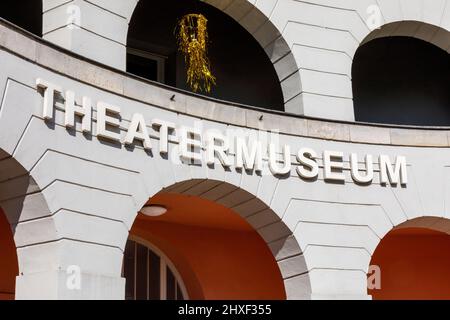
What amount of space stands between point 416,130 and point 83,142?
6.87 m

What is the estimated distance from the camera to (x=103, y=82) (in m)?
12.2

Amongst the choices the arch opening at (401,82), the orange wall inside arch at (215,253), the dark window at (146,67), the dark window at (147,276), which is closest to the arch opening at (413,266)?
the orange wall inside arch at (215,253)

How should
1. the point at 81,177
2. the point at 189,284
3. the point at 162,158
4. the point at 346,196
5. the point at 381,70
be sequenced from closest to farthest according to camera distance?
the point at 81,177, the point at 162,158, the point at 346,196, the point at 189,284, the point at 381,70

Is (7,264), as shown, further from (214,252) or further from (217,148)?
(217,148)

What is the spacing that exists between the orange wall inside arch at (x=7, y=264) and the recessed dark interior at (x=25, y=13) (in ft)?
13.2

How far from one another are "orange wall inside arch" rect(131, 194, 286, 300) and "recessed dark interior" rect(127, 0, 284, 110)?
2.77m

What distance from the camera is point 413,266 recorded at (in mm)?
19391

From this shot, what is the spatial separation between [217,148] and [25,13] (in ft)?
18.0

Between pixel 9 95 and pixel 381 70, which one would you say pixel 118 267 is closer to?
pixel 9 95

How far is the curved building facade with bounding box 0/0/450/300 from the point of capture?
11359 millimetres

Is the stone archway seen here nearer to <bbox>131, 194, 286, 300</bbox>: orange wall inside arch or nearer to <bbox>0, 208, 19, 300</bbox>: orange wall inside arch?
<bbox>0, 208, 19, 300</bbox>: orange wall inside arch

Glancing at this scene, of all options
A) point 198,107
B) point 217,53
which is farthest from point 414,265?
point 198,107
